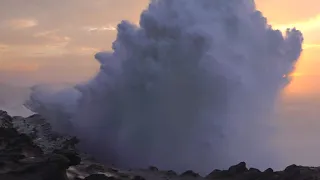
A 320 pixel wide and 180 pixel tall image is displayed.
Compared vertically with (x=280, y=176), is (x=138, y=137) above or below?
above

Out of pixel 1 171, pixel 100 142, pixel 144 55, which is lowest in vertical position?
pixel 1 171

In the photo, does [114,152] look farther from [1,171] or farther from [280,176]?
[1,171]

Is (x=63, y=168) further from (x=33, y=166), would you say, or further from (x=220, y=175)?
(x=220, y=175)

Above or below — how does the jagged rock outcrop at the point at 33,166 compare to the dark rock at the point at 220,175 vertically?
below

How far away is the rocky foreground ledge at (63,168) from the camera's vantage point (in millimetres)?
24375

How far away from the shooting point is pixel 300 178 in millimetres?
31062

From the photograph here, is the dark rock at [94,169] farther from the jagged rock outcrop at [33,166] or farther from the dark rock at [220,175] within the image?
the dark rock at [220,175]

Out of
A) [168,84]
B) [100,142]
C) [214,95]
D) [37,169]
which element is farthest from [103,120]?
[37,169]

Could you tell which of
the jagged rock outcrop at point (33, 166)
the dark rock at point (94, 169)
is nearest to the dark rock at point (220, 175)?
the dark rock at point (94, 169)

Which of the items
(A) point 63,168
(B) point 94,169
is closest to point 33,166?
(A) point 63,168

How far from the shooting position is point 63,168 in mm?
25000

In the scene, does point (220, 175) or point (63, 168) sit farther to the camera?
point (220, 175)

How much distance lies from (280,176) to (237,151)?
16.8 m

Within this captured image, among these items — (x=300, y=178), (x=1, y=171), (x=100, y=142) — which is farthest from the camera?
(x=100, y=142)
